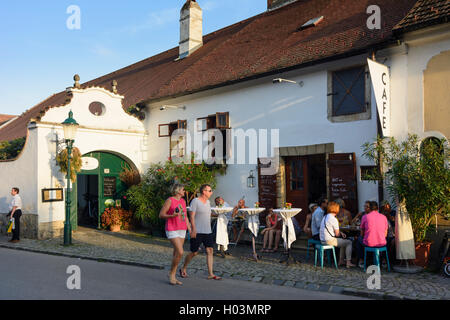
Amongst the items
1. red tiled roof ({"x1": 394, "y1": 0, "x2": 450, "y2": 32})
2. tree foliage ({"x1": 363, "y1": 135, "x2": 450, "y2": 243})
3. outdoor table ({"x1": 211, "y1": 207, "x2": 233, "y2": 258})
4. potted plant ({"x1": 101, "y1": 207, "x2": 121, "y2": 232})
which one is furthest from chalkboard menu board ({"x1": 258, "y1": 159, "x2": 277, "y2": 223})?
potted plant ({"x1": 101, "y1": 207, "x2": 121, "y2": 232})

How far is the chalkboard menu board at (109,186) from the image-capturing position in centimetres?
1566

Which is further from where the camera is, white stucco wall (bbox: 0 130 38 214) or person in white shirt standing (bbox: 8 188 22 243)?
white stucco wall (bbox: 0 130 38 214)

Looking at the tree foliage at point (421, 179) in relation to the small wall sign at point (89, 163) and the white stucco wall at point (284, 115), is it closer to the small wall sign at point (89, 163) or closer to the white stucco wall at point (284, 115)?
the white stucco wall at point (284, 115)

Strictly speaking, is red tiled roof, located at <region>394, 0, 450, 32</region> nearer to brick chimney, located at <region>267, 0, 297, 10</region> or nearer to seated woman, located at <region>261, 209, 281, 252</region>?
seated woman, located at <region>261, 209, 281, 252</region>

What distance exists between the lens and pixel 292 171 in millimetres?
11906

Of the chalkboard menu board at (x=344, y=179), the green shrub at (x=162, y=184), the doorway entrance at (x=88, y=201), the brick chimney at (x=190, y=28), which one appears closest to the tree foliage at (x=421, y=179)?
the chalkboard menu board at (x=344, y=179)

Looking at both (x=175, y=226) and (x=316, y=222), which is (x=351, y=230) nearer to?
(x=316, y=222)

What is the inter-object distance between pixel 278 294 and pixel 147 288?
2060 millimetres

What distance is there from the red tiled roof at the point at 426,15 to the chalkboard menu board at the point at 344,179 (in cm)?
299

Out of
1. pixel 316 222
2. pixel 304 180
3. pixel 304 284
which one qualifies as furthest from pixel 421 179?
pixel 304 180

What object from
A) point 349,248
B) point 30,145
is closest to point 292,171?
point 349,248

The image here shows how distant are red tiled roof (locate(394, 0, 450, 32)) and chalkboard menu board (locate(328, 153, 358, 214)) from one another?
2.99 metres

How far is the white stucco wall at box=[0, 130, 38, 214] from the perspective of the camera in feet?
44.8
